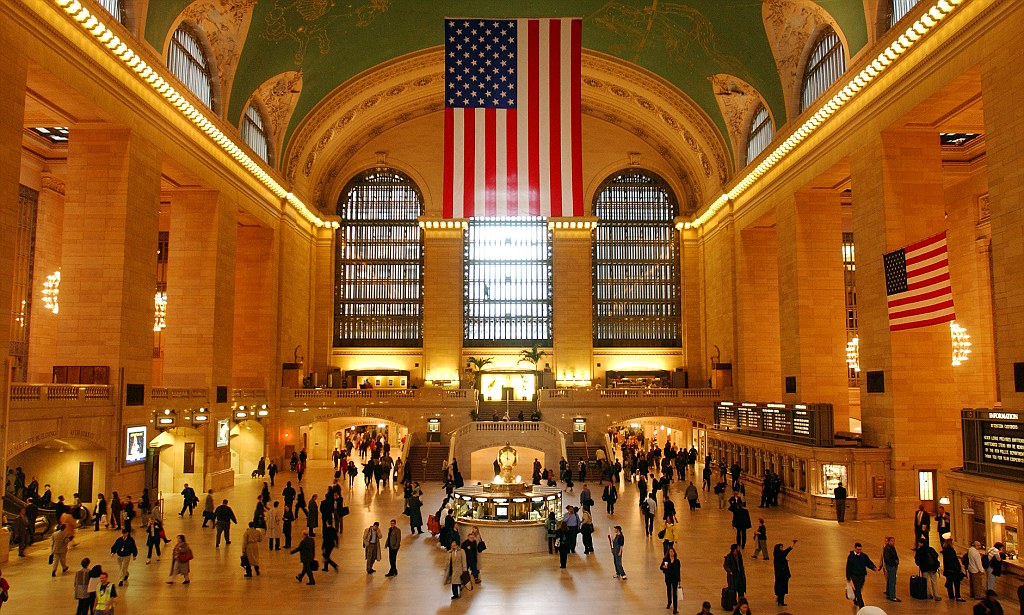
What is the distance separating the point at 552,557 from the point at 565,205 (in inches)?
327

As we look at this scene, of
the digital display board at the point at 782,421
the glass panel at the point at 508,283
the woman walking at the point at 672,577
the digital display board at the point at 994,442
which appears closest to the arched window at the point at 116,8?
the woman walking at the point at 672,577

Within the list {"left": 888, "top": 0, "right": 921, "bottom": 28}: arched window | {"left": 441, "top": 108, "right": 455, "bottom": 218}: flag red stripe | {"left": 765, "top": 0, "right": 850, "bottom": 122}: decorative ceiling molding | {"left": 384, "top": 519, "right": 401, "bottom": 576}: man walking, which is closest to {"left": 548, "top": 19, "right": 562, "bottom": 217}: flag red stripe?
{"left": 441, "top": 108, "right": 455, "bottom": 218}: flag red stripe

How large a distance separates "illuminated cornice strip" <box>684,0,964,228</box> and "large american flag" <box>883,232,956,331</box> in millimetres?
5209

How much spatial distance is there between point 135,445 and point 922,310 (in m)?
20.4

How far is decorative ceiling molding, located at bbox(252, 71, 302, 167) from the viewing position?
99.5ft

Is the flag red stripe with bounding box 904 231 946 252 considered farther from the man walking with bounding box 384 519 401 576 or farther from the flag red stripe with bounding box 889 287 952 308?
the man walking with bounding box 384 519 401 576

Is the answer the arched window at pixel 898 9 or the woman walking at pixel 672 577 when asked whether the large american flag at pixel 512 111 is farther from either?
the woman walking at pixel 672 577

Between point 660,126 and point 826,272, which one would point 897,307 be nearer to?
point 826,272

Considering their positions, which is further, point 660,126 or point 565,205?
point 660,126

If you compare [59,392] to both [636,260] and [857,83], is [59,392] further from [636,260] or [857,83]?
[636,260]

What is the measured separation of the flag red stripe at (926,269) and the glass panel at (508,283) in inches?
947

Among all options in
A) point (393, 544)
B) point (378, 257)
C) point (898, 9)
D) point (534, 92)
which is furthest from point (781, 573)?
point (378, 257)

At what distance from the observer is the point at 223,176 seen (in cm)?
2758

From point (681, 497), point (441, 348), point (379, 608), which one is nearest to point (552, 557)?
point (379, 608)
